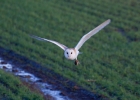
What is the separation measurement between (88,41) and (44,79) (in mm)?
3549

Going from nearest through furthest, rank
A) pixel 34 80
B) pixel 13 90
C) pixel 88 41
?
pixel 13 90 < pixel 34 80 < pixel 88 41

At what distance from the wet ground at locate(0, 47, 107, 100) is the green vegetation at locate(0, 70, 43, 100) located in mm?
402

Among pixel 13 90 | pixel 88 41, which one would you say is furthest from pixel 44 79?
pixel 88 41

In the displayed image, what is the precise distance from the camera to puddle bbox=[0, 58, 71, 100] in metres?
10.2

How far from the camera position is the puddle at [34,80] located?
10.2 metres

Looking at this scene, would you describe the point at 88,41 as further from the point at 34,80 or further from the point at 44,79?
the point at 34,80

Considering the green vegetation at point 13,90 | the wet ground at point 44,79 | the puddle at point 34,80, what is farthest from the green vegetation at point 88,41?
the green vegetation at point 13,90

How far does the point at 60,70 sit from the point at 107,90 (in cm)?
162

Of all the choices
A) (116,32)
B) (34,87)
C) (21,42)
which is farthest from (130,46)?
(34,87)

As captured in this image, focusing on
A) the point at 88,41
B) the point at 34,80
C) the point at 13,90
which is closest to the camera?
the point at 13,90

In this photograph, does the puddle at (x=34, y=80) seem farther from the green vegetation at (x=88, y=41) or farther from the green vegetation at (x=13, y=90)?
the green vegetation at (x=88, y=41)

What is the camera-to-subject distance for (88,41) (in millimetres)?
14352

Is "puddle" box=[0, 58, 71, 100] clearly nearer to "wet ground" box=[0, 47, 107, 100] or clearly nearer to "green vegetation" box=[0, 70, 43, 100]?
"wet ground" box=[0, 47, 107, 100]

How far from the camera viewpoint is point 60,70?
1157cm
